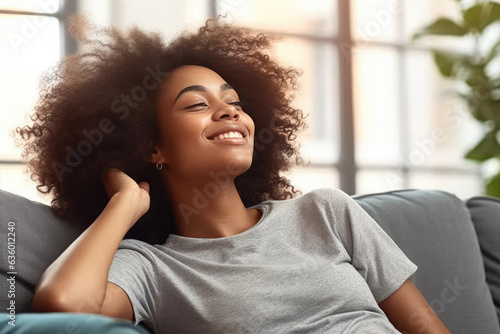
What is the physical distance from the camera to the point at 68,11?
2521 mm

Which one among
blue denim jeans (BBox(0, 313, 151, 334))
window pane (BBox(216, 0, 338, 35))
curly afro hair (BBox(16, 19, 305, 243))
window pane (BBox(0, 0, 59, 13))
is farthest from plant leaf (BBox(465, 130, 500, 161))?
blue denim jeans (BBox(0, 313, 151, 334))

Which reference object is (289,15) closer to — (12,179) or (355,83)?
(355,83)

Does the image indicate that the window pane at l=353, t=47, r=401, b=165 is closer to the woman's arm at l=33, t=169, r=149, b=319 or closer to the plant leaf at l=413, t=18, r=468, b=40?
the plant leaf at l=413, t=18, r=468, b=40

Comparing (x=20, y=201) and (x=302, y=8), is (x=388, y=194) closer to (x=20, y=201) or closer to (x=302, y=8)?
(x=20, y=201)

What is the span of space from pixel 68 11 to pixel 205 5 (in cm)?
68

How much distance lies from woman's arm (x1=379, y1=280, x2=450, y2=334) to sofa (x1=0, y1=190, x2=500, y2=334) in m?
0.02

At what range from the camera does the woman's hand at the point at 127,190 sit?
1334 mm

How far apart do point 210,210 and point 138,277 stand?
10.3 inches

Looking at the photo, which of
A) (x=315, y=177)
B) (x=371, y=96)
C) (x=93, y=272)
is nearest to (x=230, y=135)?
(x=93, y=272)

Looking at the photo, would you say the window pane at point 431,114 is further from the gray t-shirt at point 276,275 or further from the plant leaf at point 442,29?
the gray t-shirt at point 276,275

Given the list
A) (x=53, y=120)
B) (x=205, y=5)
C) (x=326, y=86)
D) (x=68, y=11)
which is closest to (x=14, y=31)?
(x=68, y=11)

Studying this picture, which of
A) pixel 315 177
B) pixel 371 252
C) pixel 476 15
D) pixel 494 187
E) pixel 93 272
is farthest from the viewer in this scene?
pixel 315 177

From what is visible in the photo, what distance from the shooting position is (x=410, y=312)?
4.49 ft

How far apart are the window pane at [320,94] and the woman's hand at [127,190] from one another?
190cm
